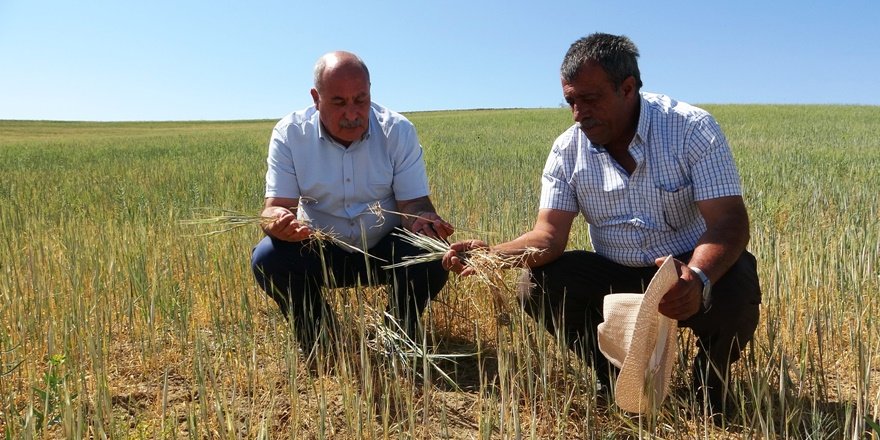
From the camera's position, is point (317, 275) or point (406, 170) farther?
point (406, 170)

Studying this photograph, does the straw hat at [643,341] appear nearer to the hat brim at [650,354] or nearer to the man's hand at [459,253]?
the hat brim at [650,354]

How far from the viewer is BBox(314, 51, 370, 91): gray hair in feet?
9.75

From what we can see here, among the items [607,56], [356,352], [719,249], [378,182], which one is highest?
[607,56]

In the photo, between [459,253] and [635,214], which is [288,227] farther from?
[635,214]

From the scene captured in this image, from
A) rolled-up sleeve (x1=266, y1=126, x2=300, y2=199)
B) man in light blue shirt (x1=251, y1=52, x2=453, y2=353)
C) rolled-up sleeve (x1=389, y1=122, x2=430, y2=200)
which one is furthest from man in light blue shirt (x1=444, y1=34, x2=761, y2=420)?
rolled-up sleeve (x1=266, y1=126, x2=300, y2=199)

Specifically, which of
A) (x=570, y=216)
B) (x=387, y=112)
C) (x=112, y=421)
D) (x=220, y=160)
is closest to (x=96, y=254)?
(x=387, y=112)

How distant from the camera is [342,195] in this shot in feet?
10.4

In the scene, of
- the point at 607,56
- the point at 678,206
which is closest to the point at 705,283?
the point at 678,206

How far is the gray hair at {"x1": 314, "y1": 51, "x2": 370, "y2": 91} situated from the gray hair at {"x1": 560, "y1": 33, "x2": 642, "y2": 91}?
0.93 metres

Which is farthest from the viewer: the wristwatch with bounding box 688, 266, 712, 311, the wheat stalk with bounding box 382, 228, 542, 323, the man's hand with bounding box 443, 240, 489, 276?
the man's hand with bounding box 443, 240, 489, 276

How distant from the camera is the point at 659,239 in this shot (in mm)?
2516

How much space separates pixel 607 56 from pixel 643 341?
3.03 feet

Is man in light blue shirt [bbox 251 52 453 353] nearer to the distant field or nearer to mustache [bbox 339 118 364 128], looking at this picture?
mustache [bbox 339 118 364 128]

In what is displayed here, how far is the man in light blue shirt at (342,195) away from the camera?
9.77 feet
